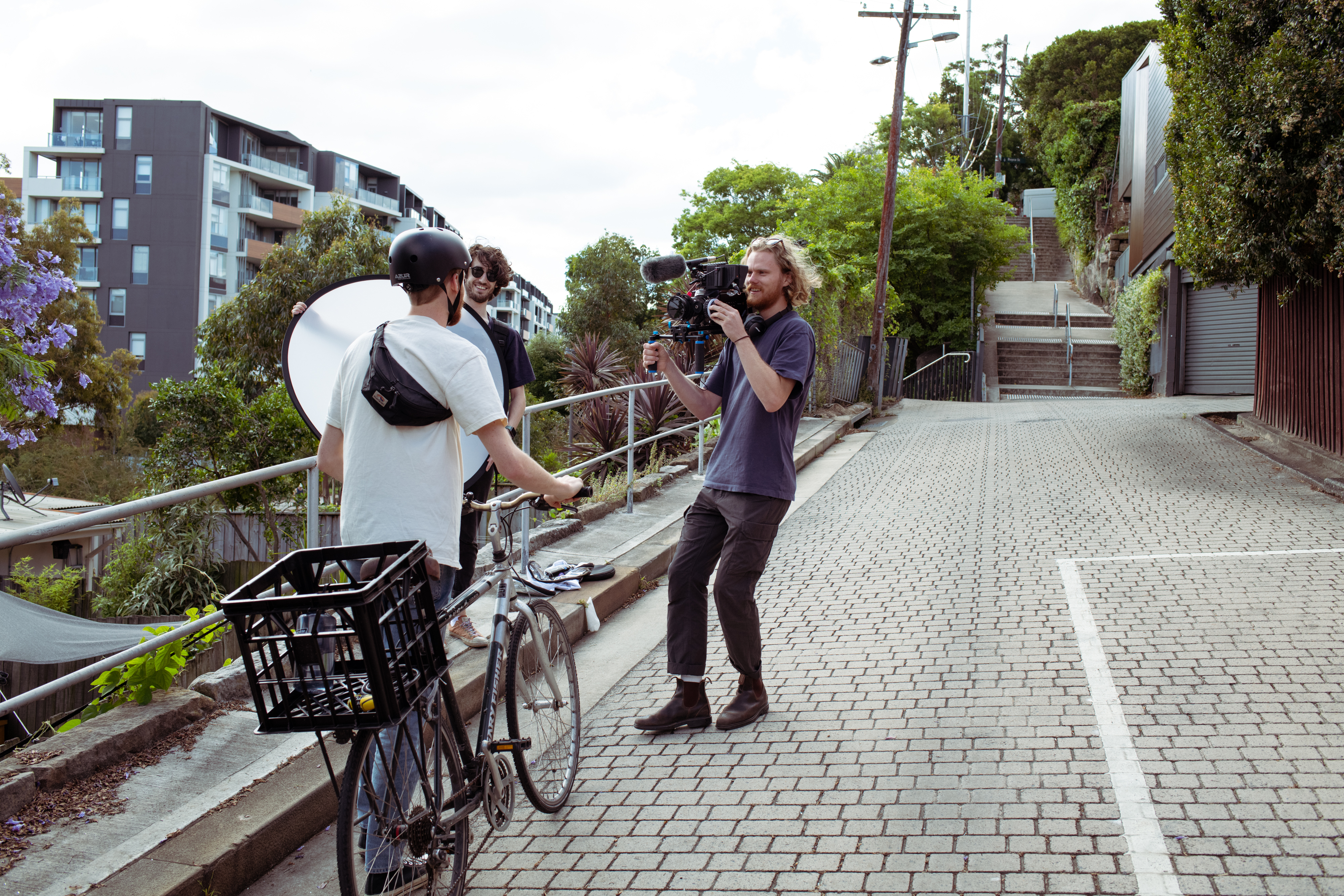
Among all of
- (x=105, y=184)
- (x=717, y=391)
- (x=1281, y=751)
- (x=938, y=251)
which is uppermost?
(x=105, y=184)

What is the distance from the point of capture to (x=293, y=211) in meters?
64.2

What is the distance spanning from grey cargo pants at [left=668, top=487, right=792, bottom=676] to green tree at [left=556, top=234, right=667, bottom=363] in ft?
136

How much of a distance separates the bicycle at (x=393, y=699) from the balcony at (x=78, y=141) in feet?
212

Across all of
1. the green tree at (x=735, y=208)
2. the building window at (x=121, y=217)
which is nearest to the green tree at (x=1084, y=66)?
the green tree at (x=735, y=208)

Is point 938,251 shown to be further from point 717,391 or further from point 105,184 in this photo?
→ point 105,184

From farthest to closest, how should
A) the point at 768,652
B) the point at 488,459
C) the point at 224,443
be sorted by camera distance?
the point at 224,443
the point at 768,652
the point at 488,459

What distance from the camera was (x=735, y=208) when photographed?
49.2 m

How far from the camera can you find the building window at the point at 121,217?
56812 millimetres

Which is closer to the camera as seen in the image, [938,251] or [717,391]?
[717,391]

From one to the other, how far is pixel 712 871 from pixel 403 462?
5.15ft

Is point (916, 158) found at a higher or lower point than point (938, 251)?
higher

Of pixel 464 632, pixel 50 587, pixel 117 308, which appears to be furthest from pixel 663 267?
pixel 117 308

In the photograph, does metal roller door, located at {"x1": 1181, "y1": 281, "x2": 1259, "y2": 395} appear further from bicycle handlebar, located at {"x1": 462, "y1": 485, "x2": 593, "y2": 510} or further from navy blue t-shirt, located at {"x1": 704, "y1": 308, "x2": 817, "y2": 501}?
bicycle handlebar, located at {"x1": 462, "y1": 485, "x2": 593, "y2": 510}

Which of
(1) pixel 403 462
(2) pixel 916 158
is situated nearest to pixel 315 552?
(1) pixel 403 462
